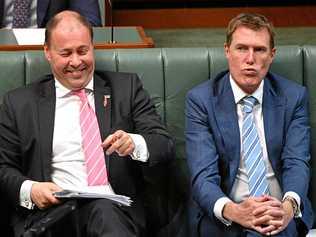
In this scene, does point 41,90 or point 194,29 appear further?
point 194,29

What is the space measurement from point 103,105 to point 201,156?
40 centimetres

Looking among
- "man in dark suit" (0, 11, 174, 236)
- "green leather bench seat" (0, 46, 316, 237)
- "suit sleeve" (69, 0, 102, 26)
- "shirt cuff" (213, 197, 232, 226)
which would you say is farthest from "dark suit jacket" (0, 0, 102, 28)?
"shirt cuff" (213, 197, 232, 226)

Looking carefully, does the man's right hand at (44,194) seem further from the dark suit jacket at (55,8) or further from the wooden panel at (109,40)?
the dark suit jacket at (55,8)

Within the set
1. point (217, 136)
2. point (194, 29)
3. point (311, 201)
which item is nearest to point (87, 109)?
point (217, 136)

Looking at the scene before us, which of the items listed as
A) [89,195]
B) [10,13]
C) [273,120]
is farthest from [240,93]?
[10,13]

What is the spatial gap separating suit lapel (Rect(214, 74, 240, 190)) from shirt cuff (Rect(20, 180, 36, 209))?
67cm

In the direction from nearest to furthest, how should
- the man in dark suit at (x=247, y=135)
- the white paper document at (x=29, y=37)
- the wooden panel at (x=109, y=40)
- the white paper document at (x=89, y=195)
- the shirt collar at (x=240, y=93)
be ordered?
the white paper document at (x=89, y=195) → the man in dark suit at (x=247, y=135) → the shirt collar at (x=240, y=93) → the wooden panel at (x=109, y=40) → the white paper document at (x=29, y=37)

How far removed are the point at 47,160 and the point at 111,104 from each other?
0.30 metres

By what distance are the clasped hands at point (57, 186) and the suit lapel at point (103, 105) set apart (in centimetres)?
19

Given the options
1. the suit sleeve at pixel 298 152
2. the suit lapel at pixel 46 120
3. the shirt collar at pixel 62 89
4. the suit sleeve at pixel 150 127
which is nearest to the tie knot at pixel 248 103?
the suit sleeve at pixel 298 152

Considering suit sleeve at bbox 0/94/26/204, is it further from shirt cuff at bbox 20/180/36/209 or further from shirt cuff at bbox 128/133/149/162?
shirt cuff at bbox 128/133/149/162

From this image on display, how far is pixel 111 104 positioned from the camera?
240 cm

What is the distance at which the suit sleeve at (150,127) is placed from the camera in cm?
228

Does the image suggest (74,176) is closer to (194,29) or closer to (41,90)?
(41,90)
